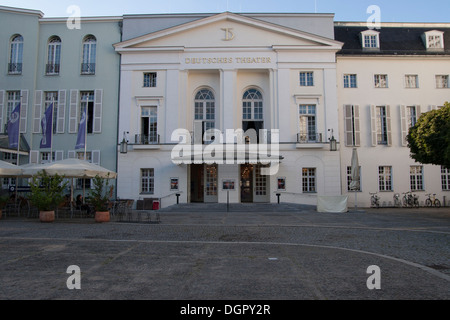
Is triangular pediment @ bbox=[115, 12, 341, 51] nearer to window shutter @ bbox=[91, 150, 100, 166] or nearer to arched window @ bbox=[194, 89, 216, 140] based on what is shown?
arched window @ bbox=[194, 89, 216, 140]

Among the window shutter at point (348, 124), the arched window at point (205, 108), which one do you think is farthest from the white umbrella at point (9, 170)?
the window shutter at point (348, 124)

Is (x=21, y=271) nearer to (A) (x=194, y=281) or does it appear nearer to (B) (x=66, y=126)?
(A) (x=194, y=281)

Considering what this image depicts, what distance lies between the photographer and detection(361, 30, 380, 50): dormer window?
24938 mm

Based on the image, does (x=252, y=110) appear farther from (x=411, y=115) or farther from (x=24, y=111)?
(x=24, y=111)

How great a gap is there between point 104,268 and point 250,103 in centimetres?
1968

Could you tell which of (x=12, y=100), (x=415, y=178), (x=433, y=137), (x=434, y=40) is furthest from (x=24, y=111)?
(x=434, y=40)

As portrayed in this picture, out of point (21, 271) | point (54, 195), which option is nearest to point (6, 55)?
point (54, 195)

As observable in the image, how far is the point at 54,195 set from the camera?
13.1 metres

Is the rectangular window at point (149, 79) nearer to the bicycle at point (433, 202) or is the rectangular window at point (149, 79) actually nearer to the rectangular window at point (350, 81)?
the rectangular window at point (350, 81)

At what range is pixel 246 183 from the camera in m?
23.8

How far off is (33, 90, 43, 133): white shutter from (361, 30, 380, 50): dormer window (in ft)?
76.6

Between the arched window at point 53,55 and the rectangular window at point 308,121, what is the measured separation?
1735 cm

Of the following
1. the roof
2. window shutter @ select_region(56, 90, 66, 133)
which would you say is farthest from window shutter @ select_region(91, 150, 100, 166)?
the roof

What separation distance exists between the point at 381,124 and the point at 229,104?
1080 centimetres
